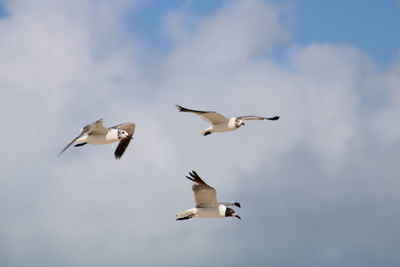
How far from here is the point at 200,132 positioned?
123ft

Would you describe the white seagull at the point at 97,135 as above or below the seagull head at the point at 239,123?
below

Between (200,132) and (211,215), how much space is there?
7.22m

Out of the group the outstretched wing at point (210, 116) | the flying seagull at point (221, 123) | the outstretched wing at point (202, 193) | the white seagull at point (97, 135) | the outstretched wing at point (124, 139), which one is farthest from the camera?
the outstretched wing at point (124, 139)

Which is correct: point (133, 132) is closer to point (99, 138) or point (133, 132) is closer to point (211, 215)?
point (99, 138)

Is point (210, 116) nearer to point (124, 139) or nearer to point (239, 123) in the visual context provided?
point (239, 123)

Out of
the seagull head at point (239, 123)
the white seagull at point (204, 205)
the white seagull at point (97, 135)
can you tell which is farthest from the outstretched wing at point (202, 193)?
the seagull head at point (239, 123)

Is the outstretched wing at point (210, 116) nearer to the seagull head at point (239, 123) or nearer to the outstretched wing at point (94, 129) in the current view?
the seagull head at point (239, 123)

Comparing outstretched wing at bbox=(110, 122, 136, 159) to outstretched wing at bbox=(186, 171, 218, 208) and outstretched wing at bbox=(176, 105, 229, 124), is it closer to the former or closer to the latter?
outstretched wing at bbox=(176, 105, 229, 124)

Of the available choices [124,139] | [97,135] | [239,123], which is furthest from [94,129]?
[239,123]

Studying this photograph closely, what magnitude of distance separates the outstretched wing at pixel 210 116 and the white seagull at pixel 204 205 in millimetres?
6113

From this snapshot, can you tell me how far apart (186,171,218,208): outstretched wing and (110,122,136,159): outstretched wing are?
753cm

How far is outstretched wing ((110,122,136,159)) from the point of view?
38375 millimetres

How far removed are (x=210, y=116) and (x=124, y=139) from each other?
16.4ft

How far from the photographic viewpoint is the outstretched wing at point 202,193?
3026 centimetres
